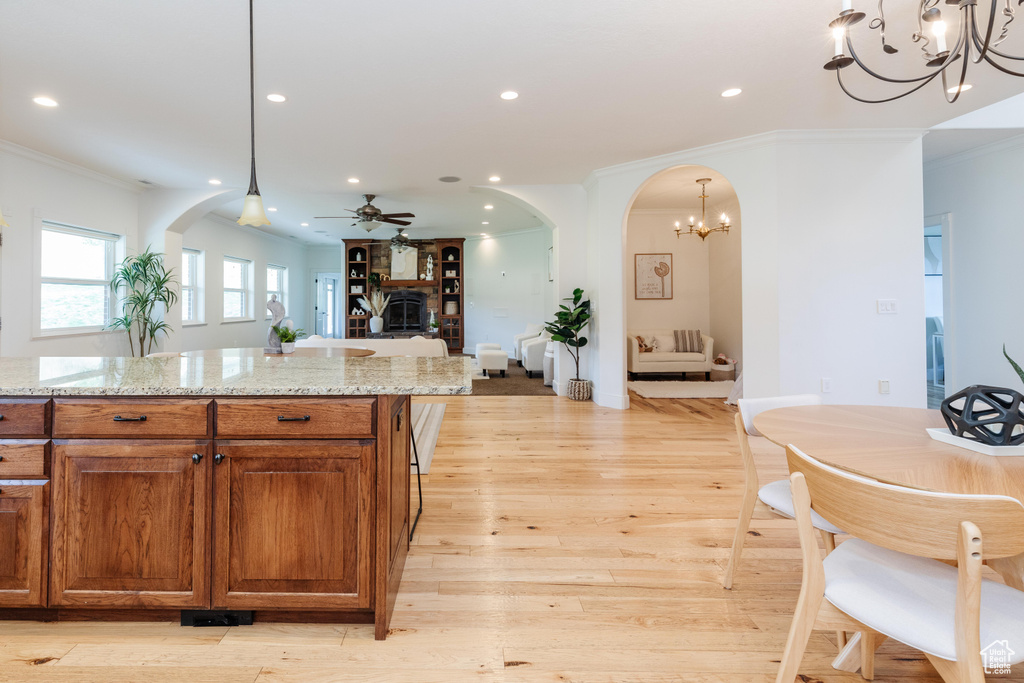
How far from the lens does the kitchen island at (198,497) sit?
1594 millimetres

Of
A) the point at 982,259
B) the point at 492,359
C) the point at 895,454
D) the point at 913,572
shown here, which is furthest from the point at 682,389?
the point at 913,572

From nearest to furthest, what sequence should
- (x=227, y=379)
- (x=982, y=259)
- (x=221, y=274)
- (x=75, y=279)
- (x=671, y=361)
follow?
(x=227, y=379), (x=982, y=259), (x=75, y=279), (x=671, y=361), (x=221, y=274)

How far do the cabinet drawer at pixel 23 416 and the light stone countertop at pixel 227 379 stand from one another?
0.04m

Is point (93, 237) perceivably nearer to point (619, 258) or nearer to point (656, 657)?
point (619, 258)

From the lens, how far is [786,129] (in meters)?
4.28

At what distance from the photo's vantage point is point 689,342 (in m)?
7.70

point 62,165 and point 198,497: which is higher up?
point 62,165

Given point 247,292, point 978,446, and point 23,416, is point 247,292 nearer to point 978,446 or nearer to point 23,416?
point 23,416

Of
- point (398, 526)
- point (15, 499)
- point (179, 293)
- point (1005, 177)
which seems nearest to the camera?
point (15, 499)

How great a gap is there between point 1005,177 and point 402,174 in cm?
577

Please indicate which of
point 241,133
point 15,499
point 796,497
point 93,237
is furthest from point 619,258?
point 93,237

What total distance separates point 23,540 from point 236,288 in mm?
8158

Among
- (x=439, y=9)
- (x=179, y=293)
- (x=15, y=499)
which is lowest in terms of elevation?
(x=15, y=499)

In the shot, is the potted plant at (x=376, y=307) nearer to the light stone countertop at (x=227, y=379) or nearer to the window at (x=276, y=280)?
the window at (x=276, y=280)
